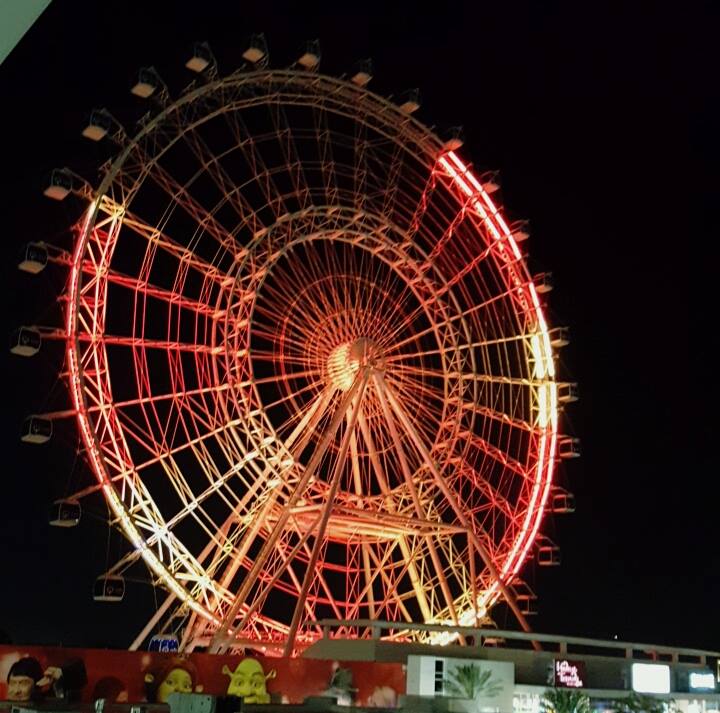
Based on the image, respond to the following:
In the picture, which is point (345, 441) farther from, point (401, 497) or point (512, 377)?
point (512, 377)

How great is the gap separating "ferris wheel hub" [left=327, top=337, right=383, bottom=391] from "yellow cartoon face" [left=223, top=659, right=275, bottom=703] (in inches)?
328

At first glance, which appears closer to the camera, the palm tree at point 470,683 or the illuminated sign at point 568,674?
the palm tree at point 470,683

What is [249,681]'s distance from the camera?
→ 19.9 m

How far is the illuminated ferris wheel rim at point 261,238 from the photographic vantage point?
21125mm

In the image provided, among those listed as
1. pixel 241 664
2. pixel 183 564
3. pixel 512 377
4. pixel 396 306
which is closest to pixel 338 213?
pixel 396 306

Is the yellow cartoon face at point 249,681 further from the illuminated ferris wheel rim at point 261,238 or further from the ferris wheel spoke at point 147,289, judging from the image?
the ferris wheel spoke at point 147,289

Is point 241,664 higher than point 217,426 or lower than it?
lower

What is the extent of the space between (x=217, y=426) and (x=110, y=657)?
7070 millimetres

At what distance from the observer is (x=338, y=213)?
26.8m

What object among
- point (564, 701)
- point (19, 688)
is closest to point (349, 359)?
point (564, 701)

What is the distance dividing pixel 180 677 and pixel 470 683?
802 cm

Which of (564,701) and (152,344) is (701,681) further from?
(152,344)

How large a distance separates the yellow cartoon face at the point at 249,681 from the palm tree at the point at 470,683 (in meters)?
5.40

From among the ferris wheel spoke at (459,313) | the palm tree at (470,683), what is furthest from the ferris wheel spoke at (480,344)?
the palm tree at (470,683)
